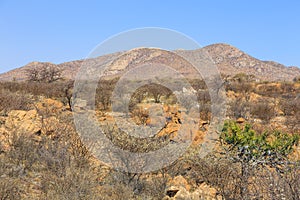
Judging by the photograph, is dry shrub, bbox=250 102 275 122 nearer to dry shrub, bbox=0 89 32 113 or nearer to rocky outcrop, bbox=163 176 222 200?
dry shrub, bbox=0 89 32 113

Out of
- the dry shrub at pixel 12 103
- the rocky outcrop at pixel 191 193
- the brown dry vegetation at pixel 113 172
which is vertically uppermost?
the dry shrub at pixel 12 103

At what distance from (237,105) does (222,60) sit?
211 feet

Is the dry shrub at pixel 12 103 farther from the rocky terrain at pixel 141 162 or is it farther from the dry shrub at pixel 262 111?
the dry shrub at pixel 262 111

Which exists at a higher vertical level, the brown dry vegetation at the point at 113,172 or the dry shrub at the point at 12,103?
the dry shrub at the point at 12,103

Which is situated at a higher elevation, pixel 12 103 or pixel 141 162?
pixel 12 103

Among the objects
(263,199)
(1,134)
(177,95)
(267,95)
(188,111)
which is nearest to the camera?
(263,199)

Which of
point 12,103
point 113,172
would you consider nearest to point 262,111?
point 12,103

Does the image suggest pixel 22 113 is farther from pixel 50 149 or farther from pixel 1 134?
pixel 50 149

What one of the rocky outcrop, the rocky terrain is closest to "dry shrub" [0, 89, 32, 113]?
the rocky terrain

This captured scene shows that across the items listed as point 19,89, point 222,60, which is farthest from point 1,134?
point 222,60

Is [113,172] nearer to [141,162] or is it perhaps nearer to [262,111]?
[141,162]

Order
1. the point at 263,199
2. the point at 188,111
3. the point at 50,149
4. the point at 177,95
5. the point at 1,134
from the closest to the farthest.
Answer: the point at 263,199 → the point at 50,149 → the point at 1,134 → the point at 188,111 → the point at 177,95

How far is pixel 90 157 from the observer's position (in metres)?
9.09

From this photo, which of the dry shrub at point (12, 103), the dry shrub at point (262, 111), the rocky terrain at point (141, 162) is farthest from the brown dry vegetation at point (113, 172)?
A: the dry shrub at point (262, 111)
